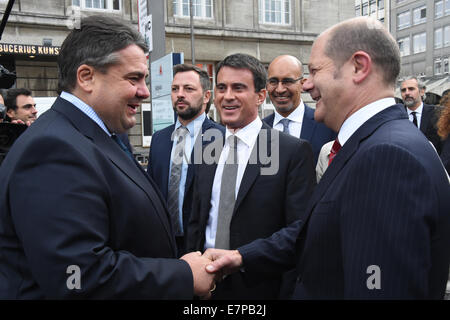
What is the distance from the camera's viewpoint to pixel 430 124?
5.84 m

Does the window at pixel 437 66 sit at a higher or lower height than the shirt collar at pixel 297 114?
higher

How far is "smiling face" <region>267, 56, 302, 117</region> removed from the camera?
394 cm

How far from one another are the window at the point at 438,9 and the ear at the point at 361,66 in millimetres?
52986

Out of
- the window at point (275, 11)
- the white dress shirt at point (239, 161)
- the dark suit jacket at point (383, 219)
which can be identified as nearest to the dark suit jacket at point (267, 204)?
the white dress shirt at point (239, 161)

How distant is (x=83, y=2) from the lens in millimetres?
14492

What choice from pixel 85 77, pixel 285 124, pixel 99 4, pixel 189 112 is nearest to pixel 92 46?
pixel 85 77

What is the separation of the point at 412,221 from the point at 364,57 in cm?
68

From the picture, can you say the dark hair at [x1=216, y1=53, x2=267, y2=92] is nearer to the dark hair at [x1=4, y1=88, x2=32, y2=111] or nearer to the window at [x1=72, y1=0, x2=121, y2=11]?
the dark hair at [x1=4, y1=88, x2=32, y2=111]

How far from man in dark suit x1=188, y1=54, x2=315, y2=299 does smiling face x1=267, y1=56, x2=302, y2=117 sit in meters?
1.14

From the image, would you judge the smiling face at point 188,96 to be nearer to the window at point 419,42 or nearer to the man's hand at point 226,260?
the man's hand at point 226,260

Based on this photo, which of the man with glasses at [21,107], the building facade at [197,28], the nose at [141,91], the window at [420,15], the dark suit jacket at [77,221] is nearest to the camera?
the dark suit jacket at [77,221]

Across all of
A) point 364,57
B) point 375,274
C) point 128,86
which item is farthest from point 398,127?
point 128,86

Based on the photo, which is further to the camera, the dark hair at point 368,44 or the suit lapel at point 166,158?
the suit lapel at point 166,158

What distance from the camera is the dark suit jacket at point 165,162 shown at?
3596mm
